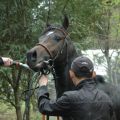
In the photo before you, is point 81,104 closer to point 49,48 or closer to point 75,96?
point 75,96

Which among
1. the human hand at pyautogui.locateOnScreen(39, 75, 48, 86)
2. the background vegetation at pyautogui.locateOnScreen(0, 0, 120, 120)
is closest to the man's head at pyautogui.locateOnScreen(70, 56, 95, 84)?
the human hand at pyautogui.locateOnScreen(39, 75, 48, 86)

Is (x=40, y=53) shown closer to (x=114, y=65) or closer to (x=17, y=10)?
(x=17, y=10)

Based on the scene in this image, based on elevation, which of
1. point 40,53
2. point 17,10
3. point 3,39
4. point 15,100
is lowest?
point 15,100

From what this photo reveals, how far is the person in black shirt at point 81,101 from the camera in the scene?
316 cm

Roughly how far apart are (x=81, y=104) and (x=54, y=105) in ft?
0.72

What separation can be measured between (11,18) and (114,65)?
4179mm

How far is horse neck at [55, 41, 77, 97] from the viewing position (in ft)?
13.8

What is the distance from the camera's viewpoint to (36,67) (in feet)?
12.8

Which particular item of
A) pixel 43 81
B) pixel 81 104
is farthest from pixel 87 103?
pixel 43 81

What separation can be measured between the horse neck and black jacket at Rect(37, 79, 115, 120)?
0.95m

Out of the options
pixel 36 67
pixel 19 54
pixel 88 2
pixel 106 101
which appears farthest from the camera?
pixel 88 2

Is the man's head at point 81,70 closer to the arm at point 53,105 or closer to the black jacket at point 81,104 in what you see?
the black jacket at point 81,104

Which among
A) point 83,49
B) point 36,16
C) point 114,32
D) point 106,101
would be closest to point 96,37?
point 114,32

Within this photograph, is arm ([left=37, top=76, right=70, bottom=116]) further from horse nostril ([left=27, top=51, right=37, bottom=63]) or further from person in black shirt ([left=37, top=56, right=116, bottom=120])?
horse nostril ([left=27, top=51, right=37, bottom=63])
